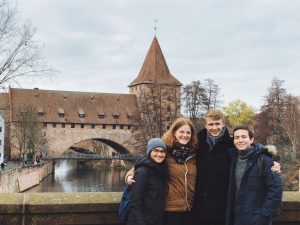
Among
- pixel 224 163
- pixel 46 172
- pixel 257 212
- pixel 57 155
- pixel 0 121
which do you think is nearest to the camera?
pixel 257 212

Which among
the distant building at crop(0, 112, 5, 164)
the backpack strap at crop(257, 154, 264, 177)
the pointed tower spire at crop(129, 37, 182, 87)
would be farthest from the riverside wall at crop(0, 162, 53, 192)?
the backpack strap at crop(257, 154, 264, 177)

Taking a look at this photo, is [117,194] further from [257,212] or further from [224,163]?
[257,212]

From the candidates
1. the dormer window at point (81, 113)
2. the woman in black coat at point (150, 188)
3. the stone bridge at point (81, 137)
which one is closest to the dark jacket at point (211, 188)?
the woman in black coat at point (150, 188)

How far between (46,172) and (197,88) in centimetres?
1428

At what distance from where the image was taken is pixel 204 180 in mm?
3229

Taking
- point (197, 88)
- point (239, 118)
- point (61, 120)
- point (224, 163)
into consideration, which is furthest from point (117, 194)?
point (239, 118)

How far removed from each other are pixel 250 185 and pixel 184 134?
54cm

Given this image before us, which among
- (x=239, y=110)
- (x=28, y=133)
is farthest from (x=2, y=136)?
(x=239, y=110)

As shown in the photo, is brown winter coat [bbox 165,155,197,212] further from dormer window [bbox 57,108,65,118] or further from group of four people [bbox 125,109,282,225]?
dormer window [bbox 57,108,65,118]

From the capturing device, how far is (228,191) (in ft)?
10.5

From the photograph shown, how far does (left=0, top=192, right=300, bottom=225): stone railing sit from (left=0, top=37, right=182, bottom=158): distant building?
37294 mm

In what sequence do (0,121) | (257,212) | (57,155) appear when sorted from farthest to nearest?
(57,155), (0,121), (257,212)

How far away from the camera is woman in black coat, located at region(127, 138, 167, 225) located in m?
3.06

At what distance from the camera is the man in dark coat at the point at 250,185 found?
3012mm
